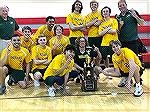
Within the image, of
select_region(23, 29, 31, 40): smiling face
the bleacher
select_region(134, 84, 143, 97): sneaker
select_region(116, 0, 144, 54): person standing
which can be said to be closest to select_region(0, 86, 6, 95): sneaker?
select_region(23, 29, 31, 40): smiling face

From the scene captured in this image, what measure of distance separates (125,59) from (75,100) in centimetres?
93

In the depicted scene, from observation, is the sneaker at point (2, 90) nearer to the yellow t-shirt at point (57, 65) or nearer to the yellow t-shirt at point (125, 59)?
the yellow t-shirt at point (57, 65)

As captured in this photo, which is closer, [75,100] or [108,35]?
[75,100]

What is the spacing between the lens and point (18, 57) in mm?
4762

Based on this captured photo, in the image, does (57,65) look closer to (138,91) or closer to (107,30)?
(107,30)

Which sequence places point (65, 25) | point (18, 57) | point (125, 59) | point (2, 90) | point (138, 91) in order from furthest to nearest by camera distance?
point (65, 25) < point (18, 57) < point (2, 90) < point (125, 59) < point (138, 91)

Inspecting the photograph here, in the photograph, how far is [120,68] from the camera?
14.9ft

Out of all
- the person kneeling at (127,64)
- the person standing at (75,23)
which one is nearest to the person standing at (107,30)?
the person standing at (75,23)

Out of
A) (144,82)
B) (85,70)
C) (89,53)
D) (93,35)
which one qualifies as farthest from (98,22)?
(144,82)

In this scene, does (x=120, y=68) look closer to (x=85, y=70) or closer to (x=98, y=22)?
(x=85, y=70)

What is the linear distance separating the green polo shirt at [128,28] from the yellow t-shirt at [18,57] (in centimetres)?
156

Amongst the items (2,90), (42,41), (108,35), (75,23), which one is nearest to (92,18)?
(75,23)

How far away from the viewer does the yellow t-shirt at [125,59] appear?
4310 mm

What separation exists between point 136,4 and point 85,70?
9.19ft
